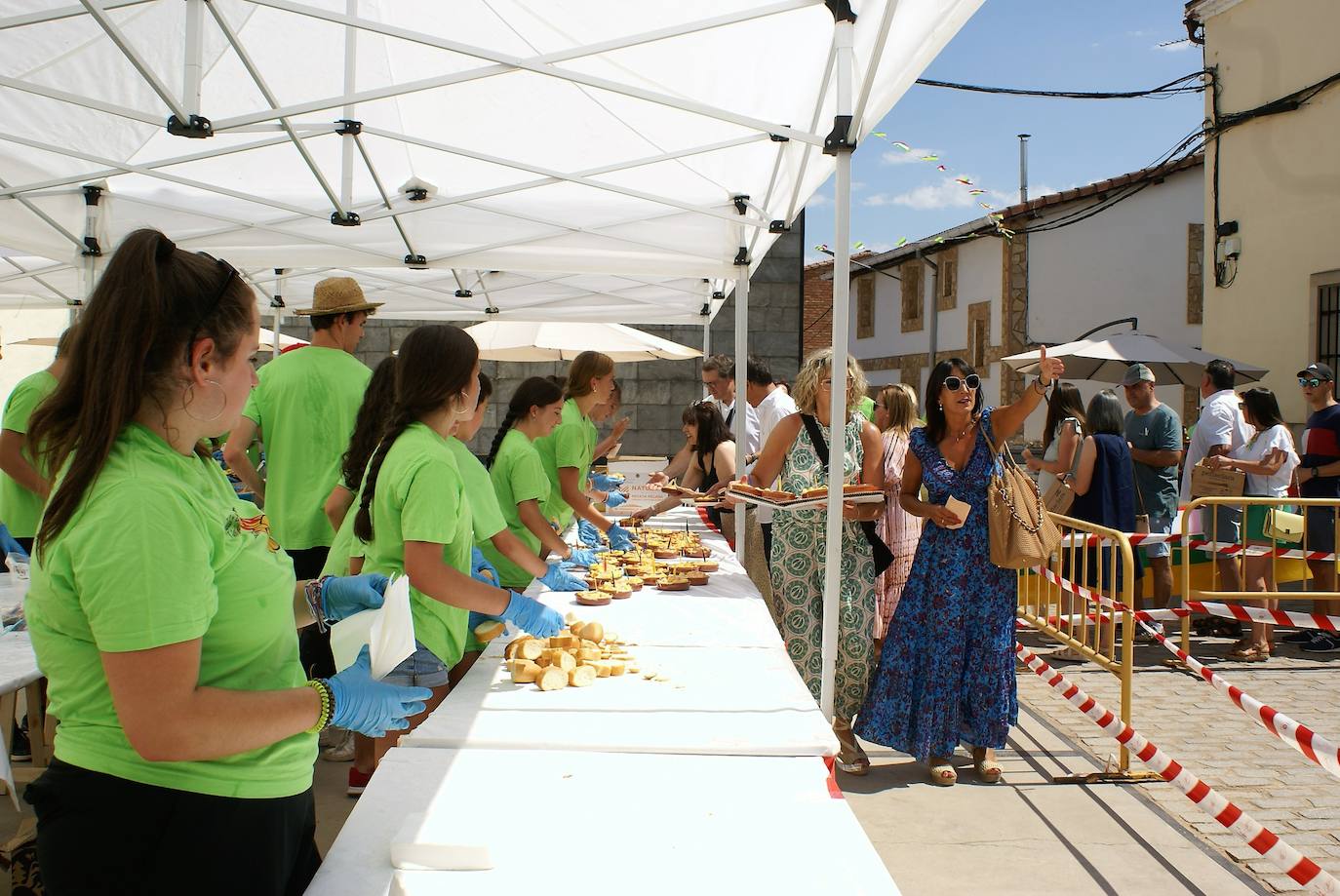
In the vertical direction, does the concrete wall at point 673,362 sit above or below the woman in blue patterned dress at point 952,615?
above

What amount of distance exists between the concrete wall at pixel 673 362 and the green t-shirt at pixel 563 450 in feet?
25.5

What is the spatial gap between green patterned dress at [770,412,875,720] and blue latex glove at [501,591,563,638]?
1777 mm

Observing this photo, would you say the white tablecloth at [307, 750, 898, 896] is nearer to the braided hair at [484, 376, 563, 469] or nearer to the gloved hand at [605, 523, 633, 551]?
the braided hair at [484, 376, 563, 469]

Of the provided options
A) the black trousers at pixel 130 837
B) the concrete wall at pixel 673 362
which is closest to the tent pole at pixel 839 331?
the black trousers at pixel 130 837

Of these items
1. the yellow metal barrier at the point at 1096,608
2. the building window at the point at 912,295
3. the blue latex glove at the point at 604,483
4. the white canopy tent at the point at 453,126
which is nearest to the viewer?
the white canopy tent at the point at 453,126

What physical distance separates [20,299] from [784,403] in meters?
6.49

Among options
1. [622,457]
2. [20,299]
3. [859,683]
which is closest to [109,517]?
[859,683]

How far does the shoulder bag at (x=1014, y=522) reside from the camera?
11.9 feet

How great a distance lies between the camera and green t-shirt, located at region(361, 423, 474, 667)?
7.28ft

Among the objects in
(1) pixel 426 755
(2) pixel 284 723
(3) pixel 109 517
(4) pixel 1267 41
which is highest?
(4) pixel 1267 41

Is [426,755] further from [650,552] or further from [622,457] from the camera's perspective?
[622,457]

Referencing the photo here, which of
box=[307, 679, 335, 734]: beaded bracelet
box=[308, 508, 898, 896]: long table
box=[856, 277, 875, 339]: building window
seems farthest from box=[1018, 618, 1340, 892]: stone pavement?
box=[856, 277, 875, 339]: building window

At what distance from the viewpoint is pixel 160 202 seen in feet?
16.3

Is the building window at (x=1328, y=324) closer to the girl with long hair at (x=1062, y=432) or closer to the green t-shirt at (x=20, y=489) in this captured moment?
the girl with long hair at (x=1062, y=432)
